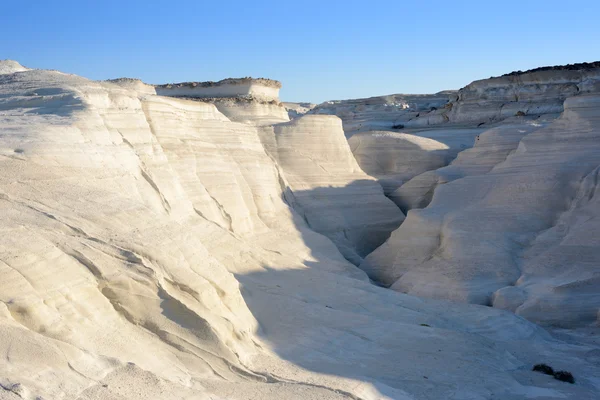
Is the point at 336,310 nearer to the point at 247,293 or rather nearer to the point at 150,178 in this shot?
the point at 247,293

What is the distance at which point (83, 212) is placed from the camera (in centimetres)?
840

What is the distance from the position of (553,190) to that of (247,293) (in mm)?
9602

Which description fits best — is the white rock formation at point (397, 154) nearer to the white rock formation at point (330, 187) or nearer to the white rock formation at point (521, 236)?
the white rock formation at point (330, 187)

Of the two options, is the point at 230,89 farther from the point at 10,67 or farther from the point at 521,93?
the point at 521,93

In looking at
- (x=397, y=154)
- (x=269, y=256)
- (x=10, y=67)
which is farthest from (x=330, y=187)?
(x=10, y=67)

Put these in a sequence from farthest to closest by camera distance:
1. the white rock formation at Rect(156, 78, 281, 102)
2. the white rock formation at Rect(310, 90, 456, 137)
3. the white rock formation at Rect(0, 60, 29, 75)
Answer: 1. the white rock formation at Rect(310, 90, 456, 137)
2. the white rock formation at Rect(156, 78, 281, 102)
3. the white rock formation at Rect(0, 60, 29, 75)

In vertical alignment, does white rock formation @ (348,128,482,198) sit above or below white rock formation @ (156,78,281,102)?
below

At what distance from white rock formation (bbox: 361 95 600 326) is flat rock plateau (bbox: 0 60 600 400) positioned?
0.05 metres

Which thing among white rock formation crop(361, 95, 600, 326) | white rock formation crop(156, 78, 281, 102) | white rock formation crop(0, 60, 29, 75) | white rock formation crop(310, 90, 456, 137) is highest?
white rock formation crop(0, 60, 29, 75)

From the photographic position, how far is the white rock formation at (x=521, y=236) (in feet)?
45.7

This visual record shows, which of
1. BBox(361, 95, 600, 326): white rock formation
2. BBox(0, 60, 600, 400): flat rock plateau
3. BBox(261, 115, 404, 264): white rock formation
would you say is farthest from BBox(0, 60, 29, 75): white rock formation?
BBox(361, 95, 600, 326): white rock formation

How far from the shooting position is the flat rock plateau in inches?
274

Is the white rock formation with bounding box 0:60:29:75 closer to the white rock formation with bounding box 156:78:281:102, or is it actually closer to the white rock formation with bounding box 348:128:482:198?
the white rock formation with bounding box 156:78:281:102

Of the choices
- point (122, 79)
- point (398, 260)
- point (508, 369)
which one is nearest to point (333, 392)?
point (508, 369)
